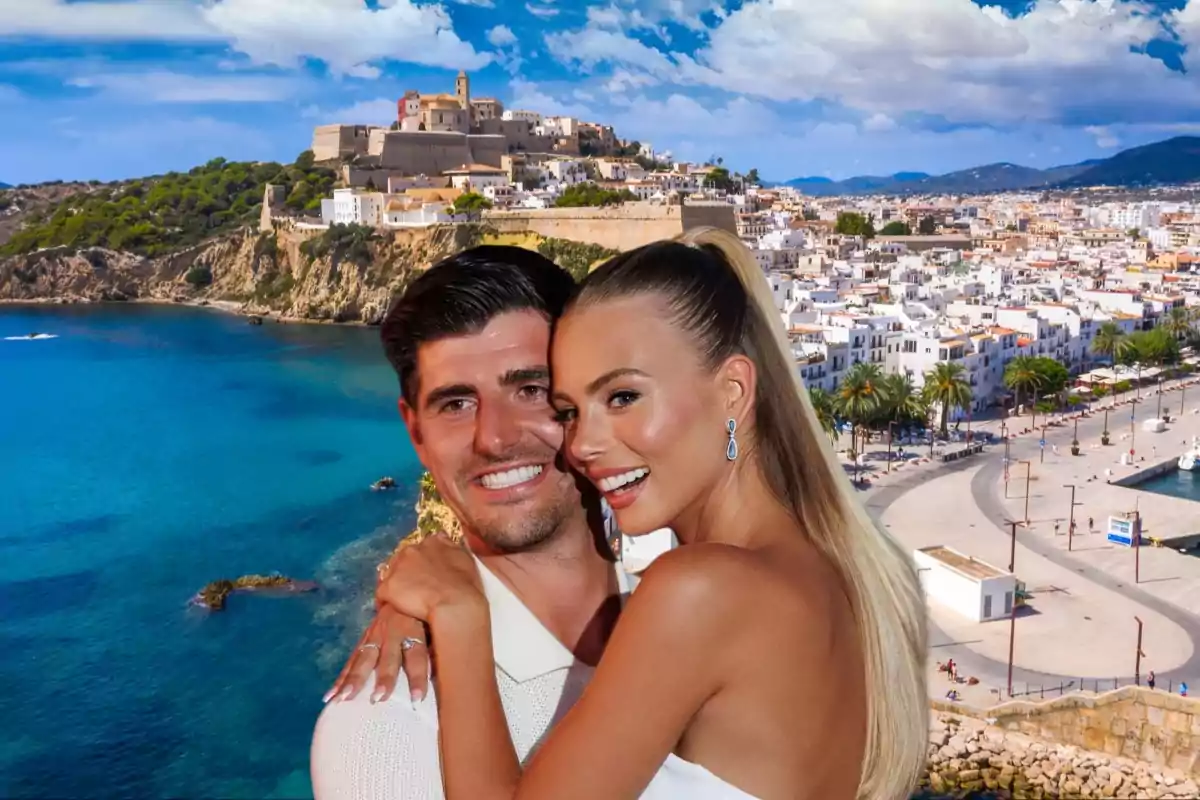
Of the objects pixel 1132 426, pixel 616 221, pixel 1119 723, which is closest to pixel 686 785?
pixel 1119 723

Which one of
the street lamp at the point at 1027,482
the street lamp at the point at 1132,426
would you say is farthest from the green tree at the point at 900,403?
the street lamp at the point at 1132,426

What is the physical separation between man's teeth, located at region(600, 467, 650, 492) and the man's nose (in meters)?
0.19

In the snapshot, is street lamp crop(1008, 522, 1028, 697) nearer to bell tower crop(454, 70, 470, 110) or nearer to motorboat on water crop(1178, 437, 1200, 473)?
motorboat on water crop(1178, 437, 1200, 473)

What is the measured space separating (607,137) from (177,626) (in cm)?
5139

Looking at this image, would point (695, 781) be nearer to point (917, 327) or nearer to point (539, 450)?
point (539, 450)

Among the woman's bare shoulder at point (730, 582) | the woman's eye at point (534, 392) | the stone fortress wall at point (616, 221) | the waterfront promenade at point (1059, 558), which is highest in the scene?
the stone fortress wall at point (616, 221)

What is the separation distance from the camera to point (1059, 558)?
49.8ft

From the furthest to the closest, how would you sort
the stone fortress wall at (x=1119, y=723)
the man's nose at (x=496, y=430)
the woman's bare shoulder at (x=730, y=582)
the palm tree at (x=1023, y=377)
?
the palm tree at (x=1023, y=377) < the stone fortress wall at (x=1119, y=723) < the man's nose at (x=496, y=430) < the woman's bare shoulder at (x=730, y=582)

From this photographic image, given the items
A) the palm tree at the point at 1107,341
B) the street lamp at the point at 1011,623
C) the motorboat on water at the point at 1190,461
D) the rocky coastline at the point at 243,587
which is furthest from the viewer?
the palm tree at the point at 1107,341

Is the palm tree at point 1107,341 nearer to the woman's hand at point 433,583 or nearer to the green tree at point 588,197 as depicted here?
the green tree at point 588,197

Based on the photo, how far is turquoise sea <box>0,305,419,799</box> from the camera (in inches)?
478

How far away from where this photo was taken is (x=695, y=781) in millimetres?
1179

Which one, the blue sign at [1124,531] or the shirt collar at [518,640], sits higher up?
the shirt collar at [518,640]

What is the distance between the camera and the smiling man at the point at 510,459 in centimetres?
144
